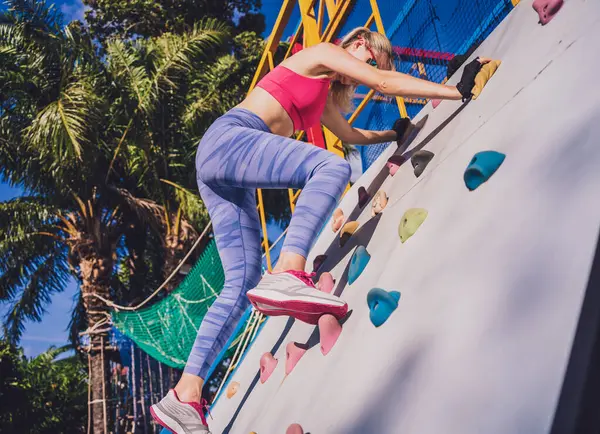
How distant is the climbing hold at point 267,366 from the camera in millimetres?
1598

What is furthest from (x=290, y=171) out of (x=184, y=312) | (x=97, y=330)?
(x=97, y=330)

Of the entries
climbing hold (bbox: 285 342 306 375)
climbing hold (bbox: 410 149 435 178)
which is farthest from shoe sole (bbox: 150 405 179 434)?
climbing hold (bbox: 410 149 435 178)

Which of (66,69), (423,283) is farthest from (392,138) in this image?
(66,69)

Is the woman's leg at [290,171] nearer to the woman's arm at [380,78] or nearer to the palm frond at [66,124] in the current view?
the woman's arm at [380,78]

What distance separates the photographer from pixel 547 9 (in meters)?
1.31

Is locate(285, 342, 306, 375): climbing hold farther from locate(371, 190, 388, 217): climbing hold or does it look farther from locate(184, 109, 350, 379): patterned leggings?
locate(371, 190, 388, 217): climbing hold

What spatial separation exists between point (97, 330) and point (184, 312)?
8.26 feet

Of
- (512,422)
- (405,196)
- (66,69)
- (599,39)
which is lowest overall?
(512,422)

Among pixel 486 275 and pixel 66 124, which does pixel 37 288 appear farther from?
pixel 486 275

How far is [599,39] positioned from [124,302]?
8761 millimetres

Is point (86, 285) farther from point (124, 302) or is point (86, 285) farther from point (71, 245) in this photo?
point (124, 302)

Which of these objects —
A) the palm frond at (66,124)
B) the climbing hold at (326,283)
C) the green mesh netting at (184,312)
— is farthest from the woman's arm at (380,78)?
the palm frond at (66,124)

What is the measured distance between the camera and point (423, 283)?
0.92 metres

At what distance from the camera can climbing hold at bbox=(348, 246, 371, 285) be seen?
4.49 ft
